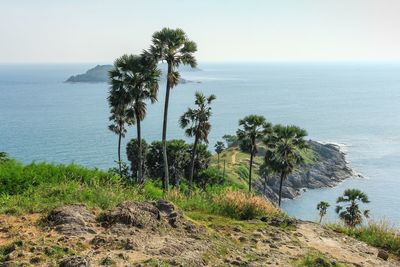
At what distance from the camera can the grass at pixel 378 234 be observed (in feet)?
38.9

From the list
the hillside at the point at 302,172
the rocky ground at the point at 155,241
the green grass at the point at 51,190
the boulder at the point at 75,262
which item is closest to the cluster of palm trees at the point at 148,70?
the green grass at the point at 51,190

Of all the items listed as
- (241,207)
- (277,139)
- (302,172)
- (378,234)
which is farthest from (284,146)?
(302,172)

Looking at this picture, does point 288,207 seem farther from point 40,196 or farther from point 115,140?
point 40,196

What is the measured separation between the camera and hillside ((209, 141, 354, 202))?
301 ft

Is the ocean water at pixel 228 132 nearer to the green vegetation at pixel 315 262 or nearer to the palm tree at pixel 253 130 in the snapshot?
the palm tree at pixel 253 130

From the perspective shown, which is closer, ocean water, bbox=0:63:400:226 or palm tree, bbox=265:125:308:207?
palm tree, bbox=265:125:308:207

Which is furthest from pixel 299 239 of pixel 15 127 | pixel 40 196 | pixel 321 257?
pixel 15 127

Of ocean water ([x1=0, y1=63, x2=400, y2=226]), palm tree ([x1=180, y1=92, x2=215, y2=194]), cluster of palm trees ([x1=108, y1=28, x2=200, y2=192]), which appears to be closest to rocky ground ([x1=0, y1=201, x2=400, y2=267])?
cluster of palm trees ([x1=108, y1=28, x2=200, y2=192])

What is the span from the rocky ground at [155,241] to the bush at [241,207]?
3.23ft

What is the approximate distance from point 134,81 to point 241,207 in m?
23.3

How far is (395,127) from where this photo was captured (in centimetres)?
15738

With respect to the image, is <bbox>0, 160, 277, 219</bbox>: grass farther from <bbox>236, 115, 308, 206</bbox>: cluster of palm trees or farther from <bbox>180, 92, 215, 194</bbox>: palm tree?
<bbox>236, 115, 308, 206</bbox>: cluster of palm trees

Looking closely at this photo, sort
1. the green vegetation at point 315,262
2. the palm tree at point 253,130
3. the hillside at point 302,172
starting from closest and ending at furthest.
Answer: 1. the green vegetation at point 315,262
2. the palm tree at point 253,130
3. the hillside at point 302,172

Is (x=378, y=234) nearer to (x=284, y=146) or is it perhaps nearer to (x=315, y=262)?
(x=315, y=262)
